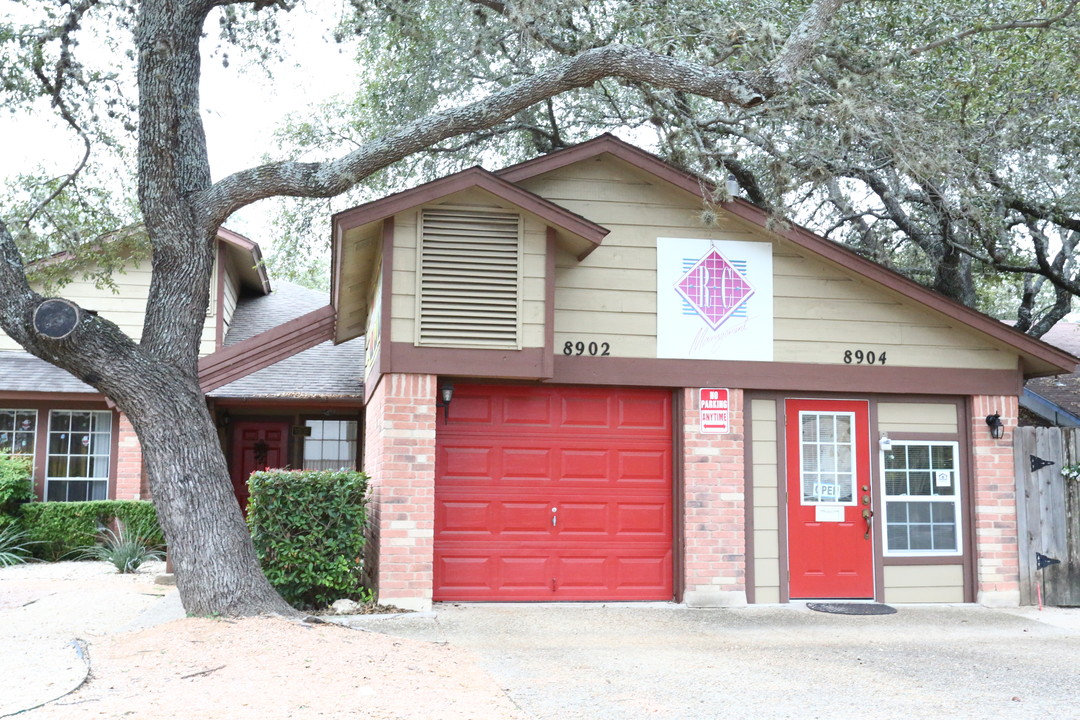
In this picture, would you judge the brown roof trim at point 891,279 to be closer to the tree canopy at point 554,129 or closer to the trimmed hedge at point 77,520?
the tree canopy at point 554,129

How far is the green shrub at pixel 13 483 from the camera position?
1406cm

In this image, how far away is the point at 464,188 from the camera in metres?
9.31

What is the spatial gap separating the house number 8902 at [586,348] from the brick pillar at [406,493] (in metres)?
1.46

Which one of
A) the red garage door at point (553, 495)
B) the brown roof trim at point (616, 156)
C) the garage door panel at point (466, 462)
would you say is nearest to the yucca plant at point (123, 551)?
the red garage door at point (553, 495)

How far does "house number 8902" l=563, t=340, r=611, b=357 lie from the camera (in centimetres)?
1012

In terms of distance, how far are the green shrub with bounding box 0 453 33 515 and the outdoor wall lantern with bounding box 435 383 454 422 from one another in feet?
25.5

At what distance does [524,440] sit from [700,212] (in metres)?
3.00

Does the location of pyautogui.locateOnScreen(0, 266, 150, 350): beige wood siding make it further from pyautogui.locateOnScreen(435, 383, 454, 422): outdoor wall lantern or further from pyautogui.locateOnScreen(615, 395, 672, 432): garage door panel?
pyautogui.locateOnScreen(615, 395, 672, 432): garage door panel

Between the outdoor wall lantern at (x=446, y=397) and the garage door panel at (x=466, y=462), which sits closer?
the outdoor wall lantern at (x=446, y=397)

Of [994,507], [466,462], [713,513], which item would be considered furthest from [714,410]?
[994,507]

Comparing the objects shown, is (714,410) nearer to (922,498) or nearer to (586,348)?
(586,348)

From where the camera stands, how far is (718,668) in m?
7.14

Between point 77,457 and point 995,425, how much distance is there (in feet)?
41.8

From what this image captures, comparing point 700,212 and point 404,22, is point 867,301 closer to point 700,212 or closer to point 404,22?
point 700,212
